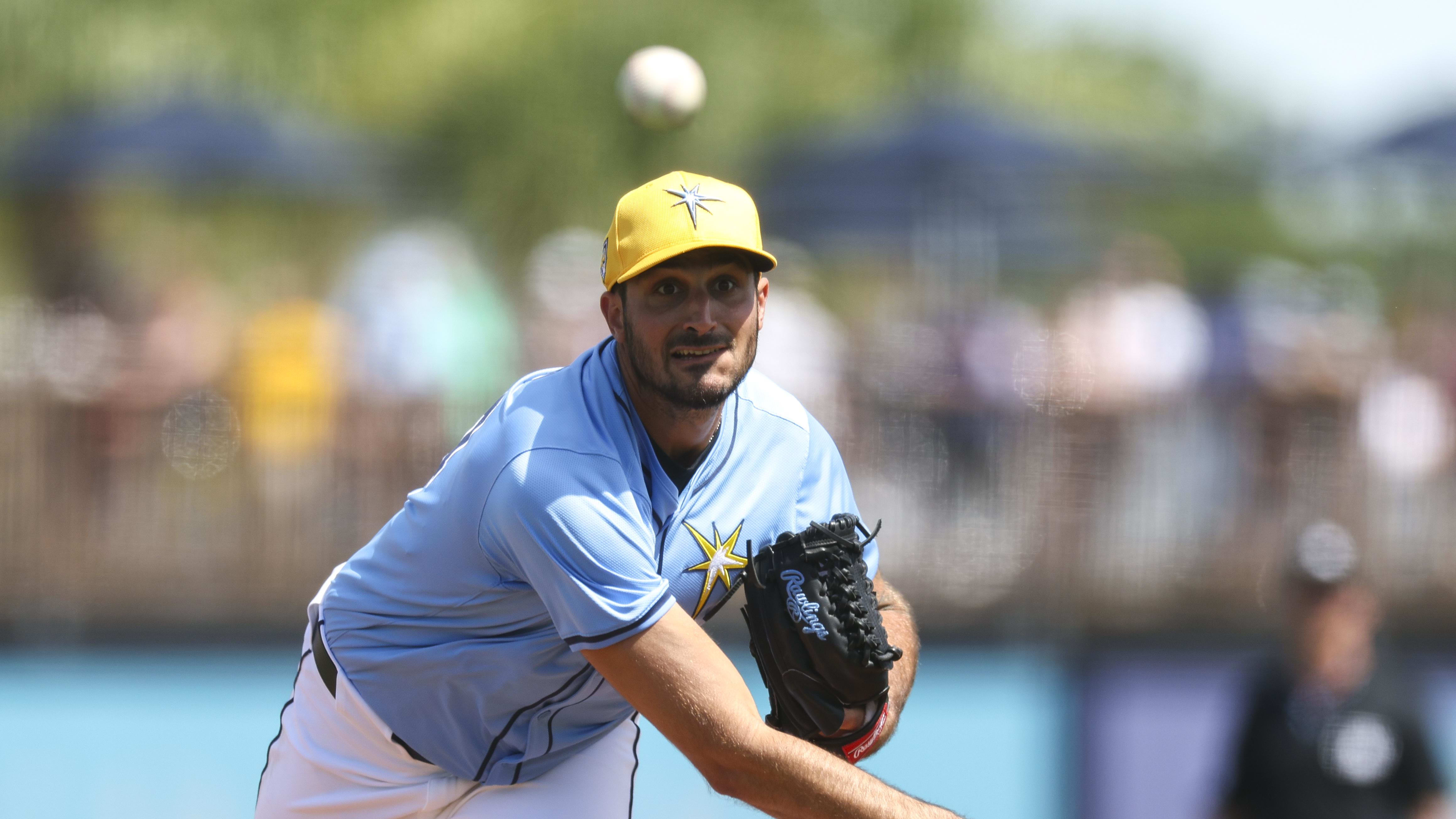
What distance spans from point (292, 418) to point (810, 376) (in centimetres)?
341

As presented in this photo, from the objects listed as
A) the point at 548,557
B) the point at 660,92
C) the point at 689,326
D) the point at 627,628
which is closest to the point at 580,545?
the point at 548,557

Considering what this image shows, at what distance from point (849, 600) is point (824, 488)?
0.44 m

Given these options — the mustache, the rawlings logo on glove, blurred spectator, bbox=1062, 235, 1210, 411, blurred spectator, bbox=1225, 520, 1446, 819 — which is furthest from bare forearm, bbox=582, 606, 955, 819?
blurred spectator, bbox=1062, 235, 1210, 411

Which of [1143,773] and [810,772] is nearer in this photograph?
[810,772]

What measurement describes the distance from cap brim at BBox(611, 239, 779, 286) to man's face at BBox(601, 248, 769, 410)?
0.05 metres

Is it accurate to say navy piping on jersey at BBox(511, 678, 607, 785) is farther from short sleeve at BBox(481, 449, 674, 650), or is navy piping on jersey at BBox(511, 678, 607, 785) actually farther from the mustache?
the mustache

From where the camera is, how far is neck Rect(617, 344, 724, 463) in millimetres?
3545

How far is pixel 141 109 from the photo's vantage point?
11.7 meters

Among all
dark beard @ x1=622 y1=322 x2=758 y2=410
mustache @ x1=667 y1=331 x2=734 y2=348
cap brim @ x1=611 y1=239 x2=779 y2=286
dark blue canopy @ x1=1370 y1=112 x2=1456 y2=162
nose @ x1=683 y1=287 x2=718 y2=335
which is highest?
dark blue canopy @ x1=1370 y1=112 x2=1456 y2=162

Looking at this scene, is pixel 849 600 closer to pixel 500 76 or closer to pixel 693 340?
pixel 693 340

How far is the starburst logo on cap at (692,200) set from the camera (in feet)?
11.1

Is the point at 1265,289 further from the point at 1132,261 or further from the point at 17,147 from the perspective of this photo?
the point at 17,147

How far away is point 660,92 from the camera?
5859mm

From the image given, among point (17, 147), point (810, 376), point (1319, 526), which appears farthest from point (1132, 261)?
point (17, 147)
